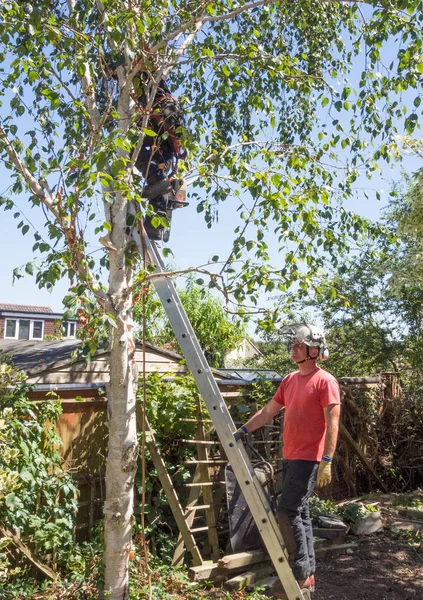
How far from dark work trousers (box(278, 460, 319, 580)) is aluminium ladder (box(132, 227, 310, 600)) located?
8.5 inches

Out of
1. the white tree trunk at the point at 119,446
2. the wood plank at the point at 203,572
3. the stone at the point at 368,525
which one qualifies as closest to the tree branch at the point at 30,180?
the white tree trunk at the point at 119,446

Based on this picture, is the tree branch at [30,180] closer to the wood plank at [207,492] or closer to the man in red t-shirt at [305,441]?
the man in red t-shirt at [305,441]

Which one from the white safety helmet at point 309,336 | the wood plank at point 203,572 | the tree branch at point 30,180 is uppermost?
the tree branch at point 30,180

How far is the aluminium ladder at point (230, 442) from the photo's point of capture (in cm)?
423

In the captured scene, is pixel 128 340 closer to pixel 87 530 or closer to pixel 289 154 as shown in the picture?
pixel 87 530

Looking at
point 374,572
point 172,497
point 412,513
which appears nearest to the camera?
point 172,497

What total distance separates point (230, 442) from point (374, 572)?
2582mm

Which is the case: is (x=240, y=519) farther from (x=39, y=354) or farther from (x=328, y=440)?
(x=39, y=354)

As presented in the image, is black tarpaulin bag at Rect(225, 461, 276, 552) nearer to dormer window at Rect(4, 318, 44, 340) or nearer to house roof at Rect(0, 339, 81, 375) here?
house roof at Rect(0, 339, 81, 375)

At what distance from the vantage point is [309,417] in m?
4.70

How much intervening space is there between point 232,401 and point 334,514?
5.70ft

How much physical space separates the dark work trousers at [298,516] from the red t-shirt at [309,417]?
0.29 feet

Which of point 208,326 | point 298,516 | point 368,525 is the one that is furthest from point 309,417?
point 208,326

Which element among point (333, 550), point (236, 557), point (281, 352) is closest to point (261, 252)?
point (236, 557)
